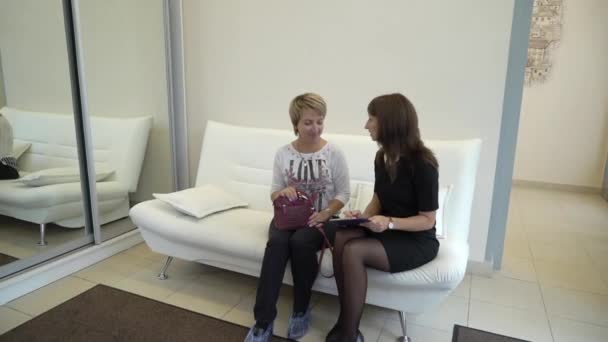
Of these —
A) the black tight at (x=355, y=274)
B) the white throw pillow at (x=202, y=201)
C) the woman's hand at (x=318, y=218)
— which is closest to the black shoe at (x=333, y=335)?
the black tight at (x=355, y=274)

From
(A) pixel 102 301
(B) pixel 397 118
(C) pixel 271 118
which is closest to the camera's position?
(B) pixel 397 118

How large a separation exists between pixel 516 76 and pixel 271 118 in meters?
1.58

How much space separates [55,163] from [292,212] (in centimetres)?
173

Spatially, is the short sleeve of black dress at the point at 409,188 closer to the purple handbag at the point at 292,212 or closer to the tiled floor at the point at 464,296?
the purple handbag at the point at 292,212

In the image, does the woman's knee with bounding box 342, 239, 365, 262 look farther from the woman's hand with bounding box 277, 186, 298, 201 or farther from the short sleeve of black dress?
the woman's hand with bounding box 277, 186, 298, 201

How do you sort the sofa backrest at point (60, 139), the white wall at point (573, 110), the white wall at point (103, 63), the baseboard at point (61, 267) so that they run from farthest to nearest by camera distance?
the white wall at point (573, 110)
the sofa backrest at point (60, 139)
the white wall at point (103, 63)
the baseboard at point (61, 267)

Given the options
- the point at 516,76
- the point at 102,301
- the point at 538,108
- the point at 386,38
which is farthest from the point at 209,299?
the point at 538,108

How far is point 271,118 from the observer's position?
2.87m

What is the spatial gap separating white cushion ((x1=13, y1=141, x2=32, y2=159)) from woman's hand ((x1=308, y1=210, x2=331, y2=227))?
1.90 m

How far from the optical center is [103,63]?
2703mm

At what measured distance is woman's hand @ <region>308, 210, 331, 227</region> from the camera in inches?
73.2

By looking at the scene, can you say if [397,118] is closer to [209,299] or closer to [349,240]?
[349,240]

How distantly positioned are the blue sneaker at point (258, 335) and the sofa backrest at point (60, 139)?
165cm

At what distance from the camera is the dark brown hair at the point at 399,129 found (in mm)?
1624
